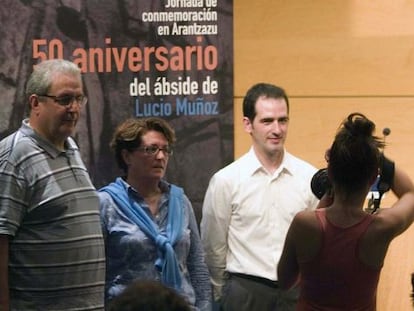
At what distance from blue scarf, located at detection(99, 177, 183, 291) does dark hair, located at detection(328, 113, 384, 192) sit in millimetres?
960

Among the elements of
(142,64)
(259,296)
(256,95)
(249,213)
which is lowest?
(259,296)

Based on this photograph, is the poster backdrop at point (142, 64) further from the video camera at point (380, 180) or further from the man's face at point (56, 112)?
the video camera at point (380, 180)

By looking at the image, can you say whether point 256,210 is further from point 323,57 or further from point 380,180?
point 380,180

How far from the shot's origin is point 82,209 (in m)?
3.08

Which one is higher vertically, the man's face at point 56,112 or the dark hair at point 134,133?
the man's face at point 56,112

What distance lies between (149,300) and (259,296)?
205cm

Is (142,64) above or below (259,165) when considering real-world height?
above

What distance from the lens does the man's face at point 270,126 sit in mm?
3824

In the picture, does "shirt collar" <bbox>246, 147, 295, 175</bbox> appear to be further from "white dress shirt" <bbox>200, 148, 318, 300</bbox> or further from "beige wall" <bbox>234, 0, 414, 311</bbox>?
"beige wall" <bbox>234, 0, 414, 311</bbox>

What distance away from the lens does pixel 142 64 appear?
4.20 m

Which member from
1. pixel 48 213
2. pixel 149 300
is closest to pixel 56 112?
pixel 48 213

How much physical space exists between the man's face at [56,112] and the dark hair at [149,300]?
1.39 meters

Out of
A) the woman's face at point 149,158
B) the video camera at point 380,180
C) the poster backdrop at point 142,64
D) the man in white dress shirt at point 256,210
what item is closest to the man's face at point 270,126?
the man in white dress shirt at point 256,210

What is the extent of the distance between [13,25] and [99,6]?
410 millimetres
